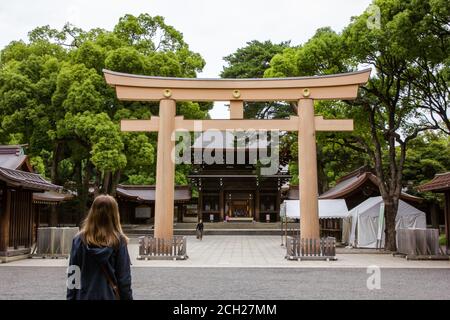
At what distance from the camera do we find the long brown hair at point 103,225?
3.82 m

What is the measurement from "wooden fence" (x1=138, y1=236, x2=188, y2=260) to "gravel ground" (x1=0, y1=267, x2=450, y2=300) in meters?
2.59

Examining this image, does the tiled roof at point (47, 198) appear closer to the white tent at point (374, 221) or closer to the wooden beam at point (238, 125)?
the wooden beam at point (238, 125)

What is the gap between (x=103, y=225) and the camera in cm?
385

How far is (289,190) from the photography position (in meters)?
45.5

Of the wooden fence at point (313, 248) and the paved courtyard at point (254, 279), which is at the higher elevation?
the wooden fence at point (313, 248)

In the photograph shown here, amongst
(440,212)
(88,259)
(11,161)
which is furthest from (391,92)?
(88,259)

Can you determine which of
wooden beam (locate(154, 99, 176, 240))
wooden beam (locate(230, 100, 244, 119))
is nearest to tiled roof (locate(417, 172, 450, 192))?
wooden beam (locate(230, 100, 244, 119))

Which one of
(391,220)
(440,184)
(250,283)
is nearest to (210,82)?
(250,283)

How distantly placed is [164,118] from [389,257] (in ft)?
32.9

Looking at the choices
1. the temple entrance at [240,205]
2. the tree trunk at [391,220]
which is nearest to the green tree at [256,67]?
the temple entrance at [240,205]

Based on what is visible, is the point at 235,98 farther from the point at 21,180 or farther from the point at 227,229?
the point at 227,229

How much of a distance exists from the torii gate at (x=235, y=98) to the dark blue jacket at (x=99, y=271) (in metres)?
13.2

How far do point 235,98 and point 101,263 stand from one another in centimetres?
1445
